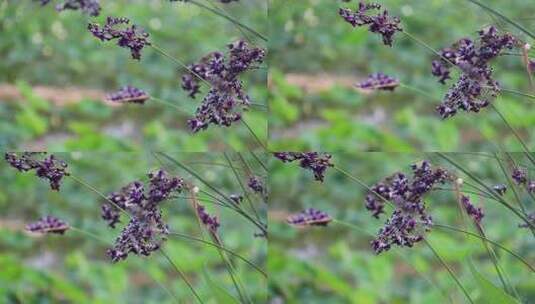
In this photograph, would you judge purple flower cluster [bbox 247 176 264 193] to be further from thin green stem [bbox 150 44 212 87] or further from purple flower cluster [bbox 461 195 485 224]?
purple flower cluster [bbox 461 195 485 224]

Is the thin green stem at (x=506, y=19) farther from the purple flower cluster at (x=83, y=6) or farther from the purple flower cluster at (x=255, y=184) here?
the purple flower cluster at (x=83, y=6)

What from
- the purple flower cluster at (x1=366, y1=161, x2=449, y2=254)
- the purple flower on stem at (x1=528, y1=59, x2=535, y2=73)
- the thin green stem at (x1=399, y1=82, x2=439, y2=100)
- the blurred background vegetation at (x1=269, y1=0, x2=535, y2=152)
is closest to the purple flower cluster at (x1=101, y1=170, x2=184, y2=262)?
the blurred background vegetation at (x1=269, y1=0, x2=535, y2=152)

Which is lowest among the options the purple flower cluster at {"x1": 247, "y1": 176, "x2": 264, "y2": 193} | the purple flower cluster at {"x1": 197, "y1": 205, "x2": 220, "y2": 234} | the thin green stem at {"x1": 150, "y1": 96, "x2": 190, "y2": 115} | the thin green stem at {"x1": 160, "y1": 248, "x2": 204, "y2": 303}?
the thin green stem at {"x1": 160, "y1": 248, "x2": 204, "y2": 303}

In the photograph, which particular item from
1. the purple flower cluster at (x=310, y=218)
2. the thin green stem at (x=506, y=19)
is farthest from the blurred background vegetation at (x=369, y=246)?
the thin green stem at (x=506, y=19)

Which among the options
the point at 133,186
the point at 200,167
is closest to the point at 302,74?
the point at 200,167

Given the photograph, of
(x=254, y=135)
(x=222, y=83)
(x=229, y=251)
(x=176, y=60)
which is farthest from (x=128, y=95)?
(x=229, y=251)

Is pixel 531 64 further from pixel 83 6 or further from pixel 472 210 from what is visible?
pixel 83 6
